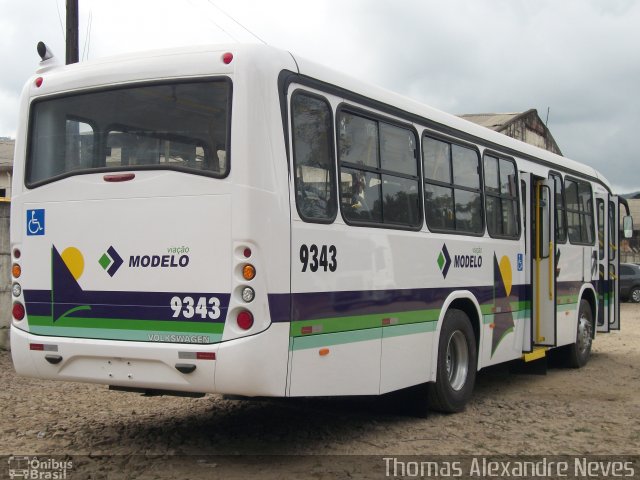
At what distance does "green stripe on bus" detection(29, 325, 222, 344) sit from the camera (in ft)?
18.8

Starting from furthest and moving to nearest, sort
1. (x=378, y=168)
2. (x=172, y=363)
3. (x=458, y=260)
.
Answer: (x=458, y=260), (x=378, y=168), (x=172, y=363)

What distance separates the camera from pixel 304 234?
6.04m

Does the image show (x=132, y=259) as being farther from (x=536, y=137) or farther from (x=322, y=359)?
(x=536, y=137)

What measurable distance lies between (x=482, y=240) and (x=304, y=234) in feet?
11.4

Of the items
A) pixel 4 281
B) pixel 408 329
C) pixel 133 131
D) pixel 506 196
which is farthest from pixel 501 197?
pixel 4 281

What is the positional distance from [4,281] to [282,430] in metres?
5.53

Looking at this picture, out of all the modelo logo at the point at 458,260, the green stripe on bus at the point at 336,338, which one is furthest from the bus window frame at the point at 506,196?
the green stripe on bus at the point at 336,338

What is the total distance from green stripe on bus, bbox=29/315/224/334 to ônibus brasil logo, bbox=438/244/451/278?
2992 millimetres

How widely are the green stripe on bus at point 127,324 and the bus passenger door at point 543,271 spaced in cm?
588

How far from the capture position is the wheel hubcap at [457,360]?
840 centimetres

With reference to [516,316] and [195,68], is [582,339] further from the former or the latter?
[195,68]

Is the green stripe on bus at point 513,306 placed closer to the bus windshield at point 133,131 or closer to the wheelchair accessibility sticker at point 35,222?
the bus windshield at point 133,131

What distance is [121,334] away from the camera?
6043 mm

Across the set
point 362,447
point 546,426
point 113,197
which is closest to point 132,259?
point 113,197
